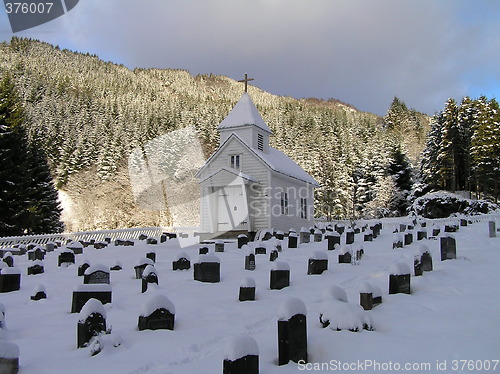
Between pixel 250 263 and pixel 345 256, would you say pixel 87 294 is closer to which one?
pixel 250 263

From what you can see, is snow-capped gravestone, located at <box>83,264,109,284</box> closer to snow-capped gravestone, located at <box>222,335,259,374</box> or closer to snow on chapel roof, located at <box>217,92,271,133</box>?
snow-capped gravestone, located at <box>222,335,259,374</box>

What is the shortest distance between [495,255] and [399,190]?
142ft

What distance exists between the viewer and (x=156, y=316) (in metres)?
5.92

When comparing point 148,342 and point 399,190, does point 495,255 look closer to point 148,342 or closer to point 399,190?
point 148,342

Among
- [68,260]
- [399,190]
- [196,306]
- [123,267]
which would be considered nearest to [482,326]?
[196,306]

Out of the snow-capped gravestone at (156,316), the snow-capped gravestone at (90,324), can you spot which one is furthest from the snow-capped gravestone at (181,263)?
the snow-capped gravestone at (90,324)

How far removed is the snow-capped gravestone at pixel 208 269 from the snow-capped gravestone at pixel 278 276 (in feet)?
5.01

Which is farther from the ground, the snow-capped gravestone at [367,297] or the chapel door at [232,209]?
the chapel door at [232,209]

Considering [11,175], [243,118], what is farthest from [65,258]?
[11,175]

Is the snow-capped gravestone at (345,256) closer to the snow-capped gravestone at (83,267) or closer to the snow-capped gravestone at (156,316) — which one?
the snow-capped gravestone at (156,316)

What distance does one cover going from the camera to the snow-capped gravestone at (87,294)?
274 inches

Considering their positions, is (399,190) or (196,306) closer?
(196,306)

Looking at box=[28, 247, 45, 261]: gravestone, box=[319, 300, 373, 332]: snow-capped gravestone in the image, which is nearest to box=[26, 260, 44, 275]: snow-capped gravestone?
box=[28, 247, 45, 261]: gravestone

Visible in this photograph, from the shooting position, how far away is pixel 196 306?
7.30 m
